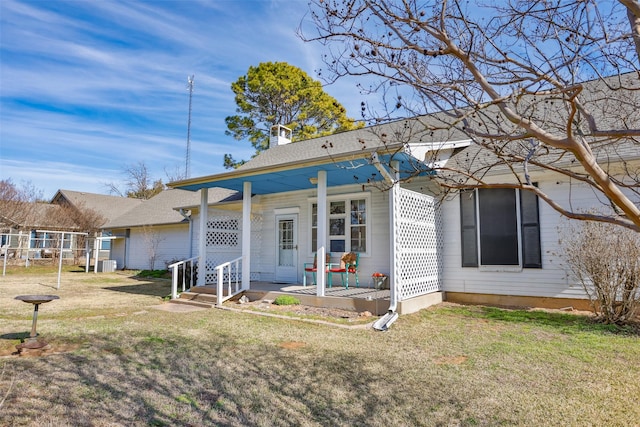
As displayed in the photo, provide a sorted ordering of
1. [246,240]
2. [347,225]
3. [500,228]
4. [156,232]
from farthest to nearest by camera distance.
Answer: [156,232] → [347,225] → [246,240] → [500,228]

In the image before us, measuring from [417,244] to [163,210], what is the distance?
53.1ft

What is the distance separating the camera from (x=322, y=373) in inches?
165

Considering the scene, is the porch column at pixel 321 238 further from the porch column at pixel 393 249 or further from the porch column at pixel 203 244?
the porch column at pixel 203 244

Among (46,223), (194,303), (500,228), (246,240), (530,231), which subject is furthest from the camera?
(46,223)

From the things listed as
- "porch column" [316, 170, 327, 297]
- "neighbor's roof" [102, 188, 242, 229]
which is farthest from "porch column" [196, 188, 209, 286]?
"neighbor's roof" [102, 188, 242, 229]

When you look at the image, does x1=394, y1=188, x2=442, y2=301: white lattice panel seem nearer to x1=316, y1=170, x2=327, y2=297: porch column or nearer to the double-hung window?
the double-hung window

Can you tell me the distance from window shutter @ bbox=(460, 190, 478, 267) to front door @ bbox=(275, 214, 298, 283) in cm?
481

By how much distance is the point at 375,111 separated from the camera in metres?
3.47

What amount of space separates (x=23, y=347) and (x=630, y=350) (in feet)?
25.4

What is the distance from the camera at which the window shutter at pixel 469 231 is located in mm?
8727

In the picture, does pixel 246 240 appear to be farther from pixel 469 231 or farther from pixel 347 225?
pixel 469 231

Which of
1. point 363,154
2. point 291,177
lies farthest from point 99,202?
point 363,154

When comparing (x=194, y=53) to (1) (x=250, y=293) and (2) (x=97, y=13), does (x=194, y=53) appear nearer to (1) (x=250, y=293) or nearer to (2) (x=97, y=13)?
(2) (x=97, y=13)

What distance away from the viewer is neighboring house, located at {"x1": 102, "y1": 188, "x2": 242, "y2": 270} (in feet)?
59.3
